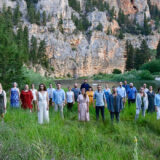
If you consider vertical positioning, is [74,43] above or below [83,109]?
above

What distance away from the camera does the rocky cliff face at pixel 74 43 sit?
85.4 meters

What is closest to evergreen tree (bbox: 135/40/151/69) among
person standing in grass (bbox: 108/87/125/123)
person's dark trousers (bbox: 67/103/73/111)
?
person's dark trousers (bbox: 67/103/73/111)

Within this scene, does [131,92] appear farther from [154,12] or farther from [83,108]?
[154,12]

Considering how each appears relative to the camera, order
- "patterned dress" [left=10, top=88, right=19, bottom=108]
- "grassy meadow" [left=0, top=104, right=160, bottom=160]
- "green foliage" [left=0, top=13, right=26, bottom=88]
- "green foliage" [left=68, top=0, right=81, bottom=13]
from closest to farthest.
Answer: "grassy meadow" [left=0, top=104, right=160, bottom=160] → "patterned dress" [left=10, top=88, right=19, bottom=108] → "green foliage" [left=0, top=13, right=26, bottom=88] → "green foliage" [left=68, top=0, right=81, bottom=13]

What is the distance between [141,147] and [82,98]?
11.3 ft

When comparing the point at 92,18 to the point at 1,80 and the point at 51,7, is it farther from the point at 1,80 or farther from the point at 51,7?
the point at 1,80

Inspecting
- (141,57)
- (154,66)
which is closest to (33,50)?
(141,57)

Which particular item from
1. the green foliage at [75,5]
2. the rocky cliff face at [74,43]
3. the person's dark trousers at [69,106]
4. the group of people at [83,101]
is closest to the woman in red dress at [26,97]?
the group of people at [83,101]

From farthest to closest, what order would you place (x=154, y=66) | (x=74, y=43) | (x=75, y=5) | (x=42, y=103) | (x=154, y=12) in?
(x=154, y=12), (x=75, y=5), (x=74, y=43), (x=154, y=66), (x=42, y=103)

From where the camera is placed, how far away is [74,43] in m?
89.9

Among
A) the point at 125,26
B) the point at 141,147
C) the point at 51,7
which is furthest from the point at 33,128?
the point at 125,26

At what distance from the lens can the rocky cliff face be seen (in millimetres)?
85438

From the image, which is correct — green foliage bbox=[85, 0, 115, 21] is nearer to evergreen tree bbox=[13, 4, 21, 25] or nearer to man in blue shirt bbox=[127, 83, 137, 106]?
evergreen tree bbox=[13, 4, 21, 25]

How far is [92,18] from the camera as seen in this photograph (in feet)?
330
